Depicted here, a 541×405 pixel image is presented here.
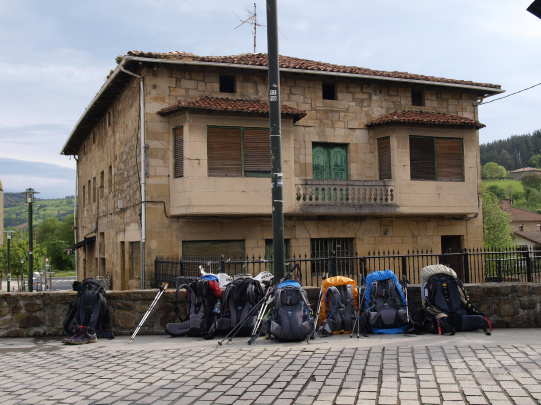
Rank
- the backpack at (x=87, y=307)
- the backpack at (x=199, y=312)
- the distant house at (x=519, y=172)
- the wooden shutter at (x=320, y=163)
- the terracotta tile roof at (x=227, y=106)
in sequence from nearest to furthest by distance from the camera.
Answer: the backpack at (x=87, y=307) → the backpack at (x=199, y=312) → the terracotta tile roof at (x=227, y=106) → the wooden shutter at (x=320, y=163) → the distant house at (x=519, y=172)

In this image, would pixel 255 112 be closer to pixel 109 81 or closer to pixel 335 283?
pixel 109 81

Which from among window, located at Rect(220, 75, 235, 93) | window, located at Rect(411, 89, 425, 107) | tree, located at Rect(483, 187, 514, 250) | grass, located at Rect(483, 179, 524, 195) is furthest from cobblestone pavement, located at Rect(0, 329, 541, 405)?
grass, located at Rect(483, 179, 524, 195)

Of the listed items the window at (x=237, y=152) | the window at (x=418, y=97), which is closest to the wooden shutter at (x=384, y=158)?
the window at (x=418, y=97)

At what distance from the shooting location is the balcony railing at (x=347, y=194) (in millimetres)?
18531

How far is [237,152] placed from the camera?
17703 mm

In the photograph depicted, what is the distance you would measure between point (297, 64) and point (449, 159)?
259 inches

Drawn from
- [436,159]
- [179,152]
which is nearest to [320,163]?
[436,159]

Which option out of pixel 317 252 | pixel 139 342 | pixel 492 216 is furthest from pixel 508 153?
pixel 139 342

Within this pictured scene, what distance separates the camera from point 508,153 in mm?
171375

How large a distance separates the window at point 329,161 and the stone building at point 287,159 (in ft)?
0.14

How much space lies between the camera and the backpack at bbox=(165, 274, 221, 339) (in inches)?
372

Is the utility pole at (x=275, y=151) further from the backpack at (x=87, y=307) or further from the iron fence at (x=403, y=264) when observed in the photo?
the backpack at (x=87, y=307)

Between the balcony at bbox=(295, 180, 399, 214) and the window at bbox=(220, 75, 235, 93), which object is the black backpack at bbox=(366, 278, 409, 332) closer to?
the balcony at bbox=(295, 180, 399, 214)

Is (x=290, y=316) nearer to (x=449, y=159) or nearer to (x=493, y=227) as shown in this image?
(x=449, y=159)
